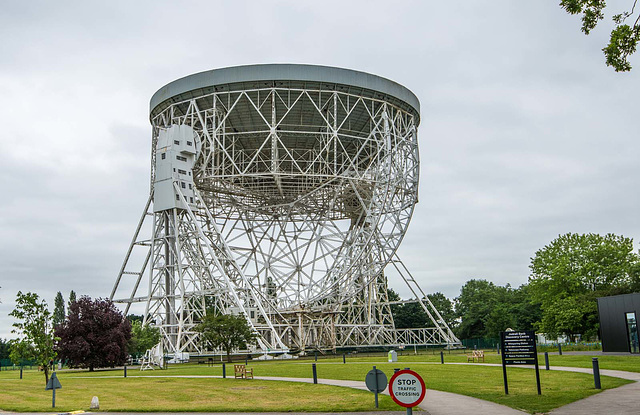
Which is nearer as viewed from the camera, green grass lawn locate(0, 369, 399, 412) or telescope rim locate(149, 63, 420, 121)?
green grass lawn locate(0, 369, 399, 412)

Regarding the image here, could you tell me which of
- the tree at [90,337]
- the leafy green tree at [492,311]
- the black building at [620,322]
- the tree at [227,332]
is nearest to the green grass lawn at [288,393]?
the tree at [227,332]

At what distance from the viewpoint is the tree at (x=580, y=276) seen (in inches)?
2050

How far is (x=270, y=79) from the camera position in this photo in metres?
40.2

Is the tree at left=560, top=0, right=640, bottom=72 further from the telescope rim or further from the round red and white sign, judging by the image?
the telescope rim

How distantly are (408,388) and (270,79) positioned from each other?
3356 cm

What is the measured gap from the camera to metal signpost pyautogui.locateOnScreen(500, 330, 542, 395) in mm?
15906

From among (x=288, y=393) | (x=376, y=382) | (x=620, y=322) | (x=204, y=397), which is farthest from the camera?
(x=620, y=322)

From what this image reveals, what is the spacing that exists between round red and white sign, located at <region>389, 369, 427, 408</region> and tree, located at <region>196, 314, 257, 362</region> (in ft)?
92.2

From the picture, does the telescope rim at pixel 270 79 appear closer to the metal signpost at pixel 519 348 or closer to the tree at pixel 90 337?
the tree at pixel 90 337

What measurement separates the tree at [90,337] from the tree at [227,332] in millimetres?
6186

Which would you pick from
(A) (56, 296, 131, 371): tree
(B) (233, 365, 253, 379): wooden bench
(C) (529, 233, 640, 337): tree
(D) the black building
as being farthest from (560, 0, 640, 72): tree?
(C) (529, 233, 640, 337): tree

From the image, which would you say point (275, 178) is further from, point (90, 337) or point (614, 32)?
point (614, 32)

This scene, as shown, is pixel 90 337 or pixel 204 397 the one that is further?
pixel 90 337

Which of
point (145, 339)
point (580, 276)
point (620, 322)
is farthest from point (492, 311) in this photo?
point (145, 339)
